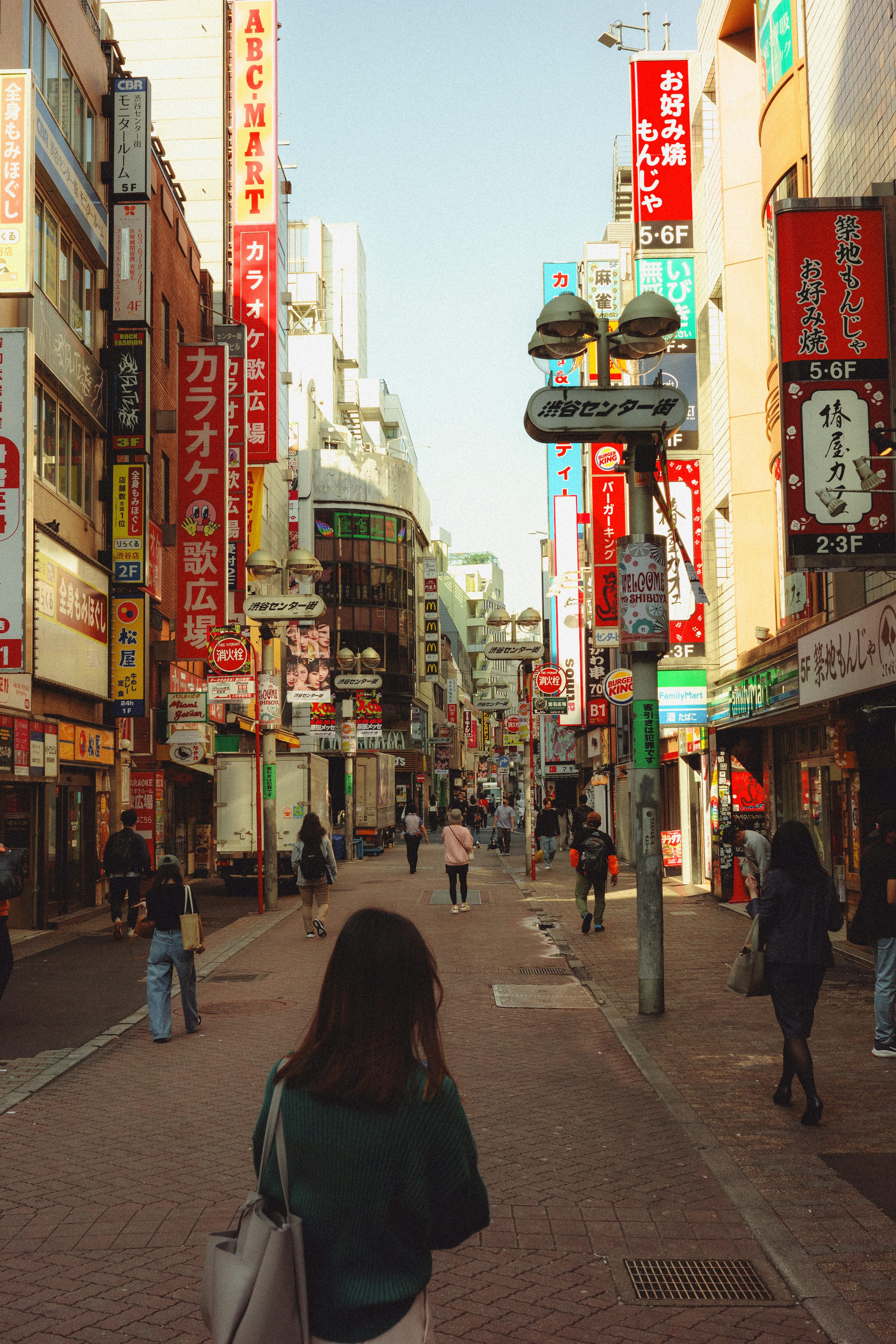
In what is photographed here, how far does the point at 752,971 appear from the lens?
26.8 ft

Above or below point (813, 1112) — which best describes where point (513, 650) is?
above

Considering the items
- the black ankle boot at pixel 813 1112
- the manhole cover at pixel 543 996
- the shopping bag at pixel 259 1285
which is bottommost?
the manhole cover at pixel 543 996

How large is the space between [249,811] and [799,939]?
2001 centimetres

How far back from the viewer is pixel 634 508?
490 inches

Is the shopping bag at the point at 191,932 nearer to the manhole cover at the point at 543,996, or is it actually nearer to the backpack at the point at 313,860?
the manhole cover at the point at 543,996

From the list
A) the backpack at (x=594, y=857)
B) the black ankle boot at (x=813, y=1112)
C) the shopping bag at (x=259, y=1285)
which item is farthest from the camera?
the backpack at (x=594, y=857)

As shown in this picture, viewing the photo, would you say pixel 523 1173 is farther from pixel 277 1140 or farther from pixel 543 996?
pixel 543 996

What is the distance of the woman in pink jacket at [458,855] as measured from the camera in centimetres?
2192

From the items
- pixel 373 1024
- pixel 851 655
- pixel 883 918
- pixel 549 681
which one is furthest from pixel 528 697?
pixel 373 1024

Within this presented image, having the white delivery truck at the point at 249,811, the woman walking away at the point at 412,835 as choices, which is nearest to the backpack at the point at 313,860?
the white delivery truck at the point at 249,811

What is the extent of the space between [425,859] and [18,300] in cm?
2596

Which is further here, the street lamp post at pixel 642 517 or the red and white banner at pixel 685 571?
the red and white banner at pixel 685 571

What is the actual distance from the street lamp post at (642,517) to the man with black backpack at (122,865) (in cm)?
891

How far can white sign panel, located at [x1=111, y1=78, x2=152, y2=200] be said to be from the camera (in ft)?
79.2
